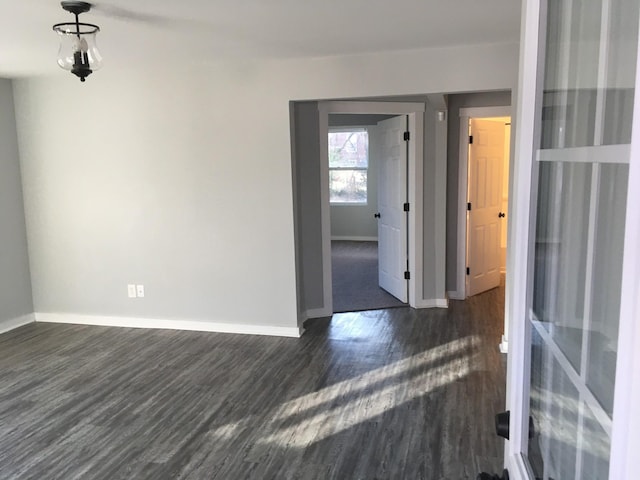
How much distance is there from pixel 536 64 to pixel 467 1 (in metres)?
2.08

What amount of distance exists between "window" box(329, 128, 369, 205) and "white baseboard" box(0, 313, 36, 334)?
5.96 m

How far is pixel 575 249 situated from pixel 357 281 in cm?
587

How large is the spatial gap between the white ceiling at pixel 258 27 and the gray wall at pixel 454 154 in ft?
5.38

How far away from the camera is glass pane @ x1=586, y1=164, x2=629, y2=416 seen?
23.0 inches

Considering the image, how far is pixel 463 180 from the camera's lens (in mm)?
5418

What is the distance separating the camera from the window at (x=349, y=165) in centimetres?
972

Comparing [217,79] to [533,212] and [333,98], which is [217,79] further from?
[533,212]

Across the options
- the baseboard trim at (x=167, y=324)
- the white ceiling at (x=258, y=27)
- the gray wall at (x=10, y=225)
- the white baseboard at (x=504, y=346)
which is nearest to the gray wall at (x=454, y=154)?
the white baseboard at (x=504, y=346)

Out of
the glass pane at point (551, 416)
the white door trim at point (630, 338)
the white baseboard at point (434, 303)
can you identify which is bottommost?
the white baseboard at point (434, 303)

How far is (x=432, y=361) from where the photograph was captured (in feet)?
13.0

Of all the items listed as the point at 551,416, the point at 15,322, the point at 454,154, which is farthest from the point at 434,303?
the point at 551,416

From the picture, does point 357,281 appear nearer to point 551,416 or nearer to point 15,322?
point 15,322

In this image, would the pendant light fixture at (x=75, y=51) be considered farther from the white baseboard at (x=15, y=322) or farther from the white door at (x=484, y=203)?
the white door at (x=484, y=203)

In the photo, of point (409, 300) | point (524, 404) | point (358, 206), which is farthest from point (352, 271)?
point (524, 404)
